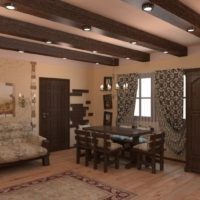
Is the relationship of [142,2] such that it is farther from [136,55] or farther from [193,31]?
[136,55]

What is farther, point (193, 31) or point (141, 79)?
point (141, 79)

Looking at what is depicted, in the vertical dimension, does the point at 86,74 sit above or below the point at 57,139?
above

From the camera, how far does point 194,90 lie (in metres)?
4.69

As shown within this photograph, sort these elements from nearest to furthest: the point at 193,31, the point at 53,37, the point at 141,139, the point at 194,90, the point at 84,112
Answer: the point at 193,31 < the point at 53,37 < the point at 194,90 < the point at 141,139 < the point at 84,112

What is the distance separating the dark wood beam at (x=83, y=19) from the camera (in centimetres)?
279

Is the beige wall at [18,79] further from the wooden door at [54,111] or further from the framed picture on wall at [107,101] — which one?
the framed picture on wall at [107,101]

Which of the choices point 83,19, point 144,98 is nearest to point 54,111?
point 144,98

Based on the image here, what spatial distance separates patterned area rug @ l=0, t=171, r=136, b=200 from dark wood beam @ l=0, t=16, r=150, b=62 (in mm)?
2417

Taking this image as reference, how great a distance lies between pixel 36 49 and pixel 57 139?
8.68 feet

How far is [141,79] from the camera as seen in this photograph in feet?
20.8

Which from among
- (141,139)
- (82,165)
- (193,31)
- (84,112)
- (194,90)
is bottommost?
(82,165)

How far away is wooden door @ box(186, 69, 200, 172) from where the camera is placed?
15.2 feet

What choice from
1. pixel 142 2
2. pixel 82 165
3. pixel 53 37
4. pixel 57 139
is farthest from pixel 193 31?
pixel 57 139

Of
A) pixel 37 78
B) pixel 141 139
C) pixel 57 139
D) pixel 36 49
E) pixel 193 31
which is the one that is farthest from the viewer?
pixel 57 139
